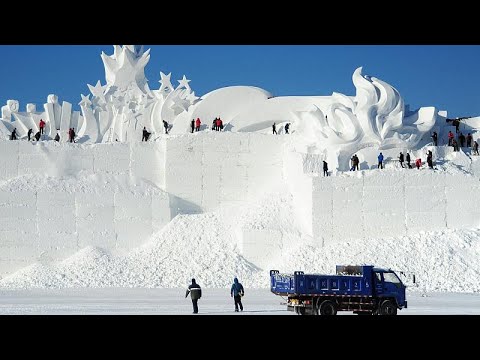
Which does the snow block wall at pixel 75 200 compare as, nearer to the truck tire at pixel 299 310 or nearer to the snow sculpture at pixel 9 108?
the snow sculpture at pixel 9 108

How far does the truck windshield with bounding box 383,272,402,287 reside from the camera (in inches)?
858

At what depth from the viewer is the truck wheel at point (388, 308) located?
70.6 ft

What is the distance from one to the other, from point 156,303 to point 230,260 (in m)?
11.4

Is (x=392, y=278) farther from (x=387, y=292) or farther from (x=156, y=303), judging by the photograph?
(x=156, y=303)

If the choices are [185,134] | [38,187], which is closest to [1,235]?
[38,187]

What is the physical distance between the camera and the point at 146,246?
131 ft

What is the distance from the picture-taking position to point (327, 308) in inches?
840

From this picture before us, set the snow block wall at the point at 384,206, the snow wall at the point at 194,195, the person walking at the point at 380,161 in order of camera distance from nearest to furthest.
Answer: the snow block wall at the point at 384,206, the snow wall at the point at 194,195, the person walking at the point at 380,161

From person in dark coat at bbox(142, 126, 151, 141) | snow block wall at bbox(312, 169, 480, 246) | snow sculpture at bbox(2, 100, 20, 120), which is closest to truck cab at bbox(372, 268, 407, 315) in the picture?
snow block wall at bbox(312, 169, 480, 246)

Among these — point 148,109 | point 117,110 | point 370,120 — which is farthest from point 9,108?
point 370,120

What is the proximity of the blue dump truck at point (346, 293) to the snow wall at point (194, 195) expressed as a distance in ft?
51.3

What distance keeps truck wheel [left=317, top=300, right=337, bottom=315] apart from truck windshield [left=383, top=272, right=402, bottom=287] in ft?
5.24

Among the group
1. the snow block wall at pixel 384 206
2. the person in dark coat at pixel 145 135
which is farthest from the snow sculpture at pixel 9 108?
the snow block wall at pixel 384 206
